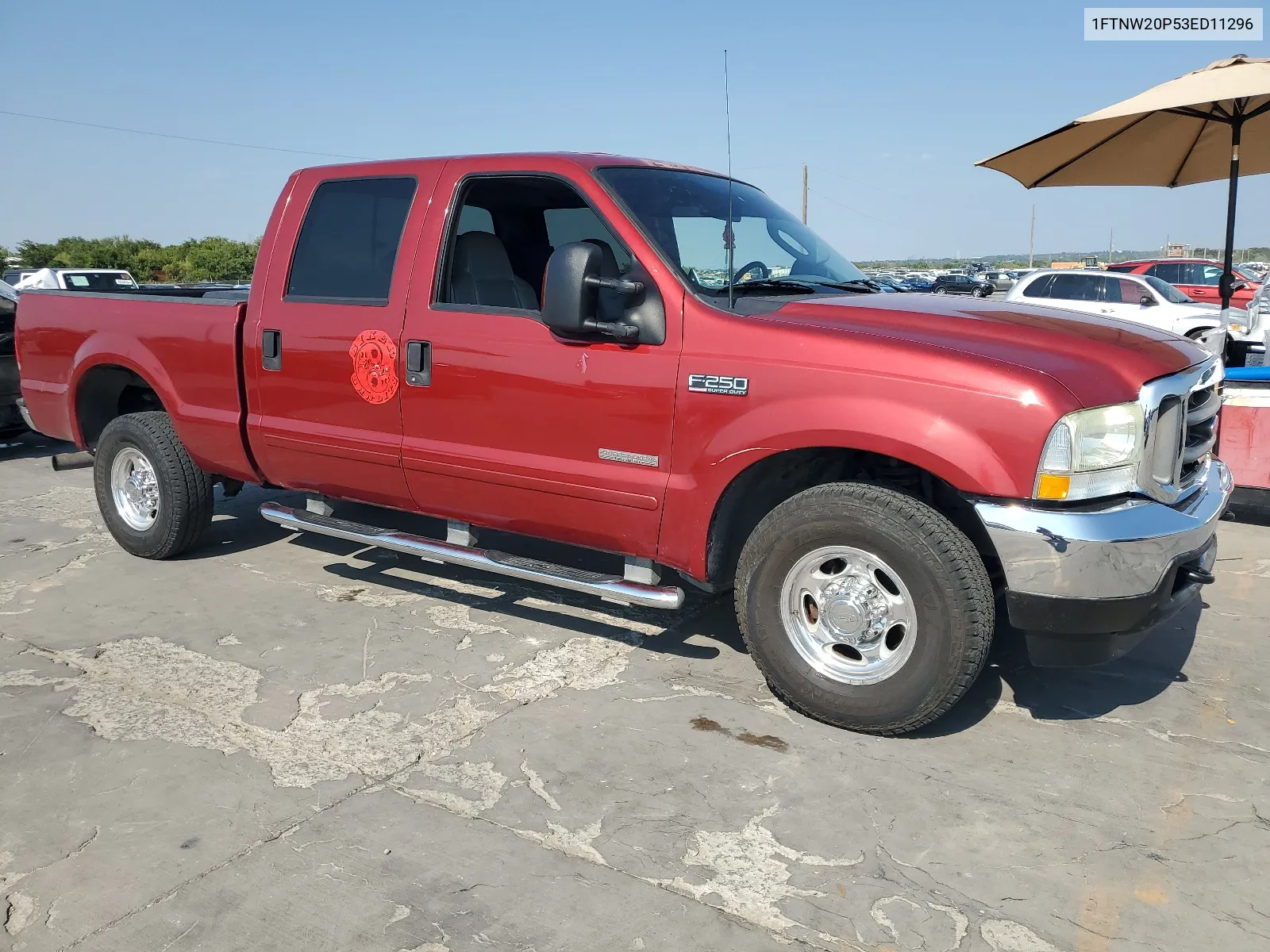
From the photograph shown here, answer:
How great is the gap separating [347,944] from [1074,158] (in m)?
7.64

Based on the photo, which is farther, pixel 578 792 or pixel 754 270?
pixel 754 270

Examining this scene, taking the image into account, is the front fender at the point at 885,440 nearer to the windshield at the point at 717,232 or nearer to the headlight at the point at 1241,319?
the windshield at the point at 717,232

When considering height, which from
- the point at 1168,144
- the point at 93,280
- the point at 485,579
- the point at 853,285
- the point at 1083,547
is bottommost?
the point at 485,579

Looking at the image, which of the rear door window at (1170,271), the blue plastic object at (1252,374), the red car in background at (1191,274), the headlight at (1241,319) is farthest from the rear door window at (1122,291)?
the blue plastic object at (1252,374)

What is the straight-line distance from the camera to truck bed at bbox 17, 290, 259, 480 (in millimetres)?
5031

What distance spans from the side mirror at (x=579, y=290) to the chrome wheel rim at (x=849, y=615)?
43.0 inches

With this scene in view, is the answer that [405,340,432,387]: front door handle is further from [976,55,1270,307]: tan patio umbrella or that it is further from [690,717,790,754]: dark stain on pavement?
[976,55,1270,307]: tan patio umbrella

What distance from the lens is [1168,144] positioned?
7.70m

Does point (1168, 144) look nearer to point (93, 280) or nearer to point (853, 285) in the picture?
point (853, 285)

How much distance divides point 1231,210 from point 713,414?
227 inches

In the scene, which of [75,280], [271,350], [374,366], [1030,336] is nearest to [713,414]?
[1030,336]

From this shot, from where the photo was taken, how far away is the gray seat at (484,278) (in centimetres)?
435

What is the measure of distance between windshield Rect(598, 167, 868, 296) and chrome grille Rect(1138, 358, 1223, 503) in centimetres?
140

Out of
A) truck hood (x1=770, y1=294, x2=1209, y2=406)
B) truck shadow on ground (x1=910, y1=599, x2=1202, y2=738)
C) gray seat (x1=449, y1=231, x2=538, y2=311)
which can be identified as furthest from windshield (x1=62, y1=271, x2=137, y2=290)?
truck shadow on ground (x1=910, y1=599, x2=1202, y2=738)
